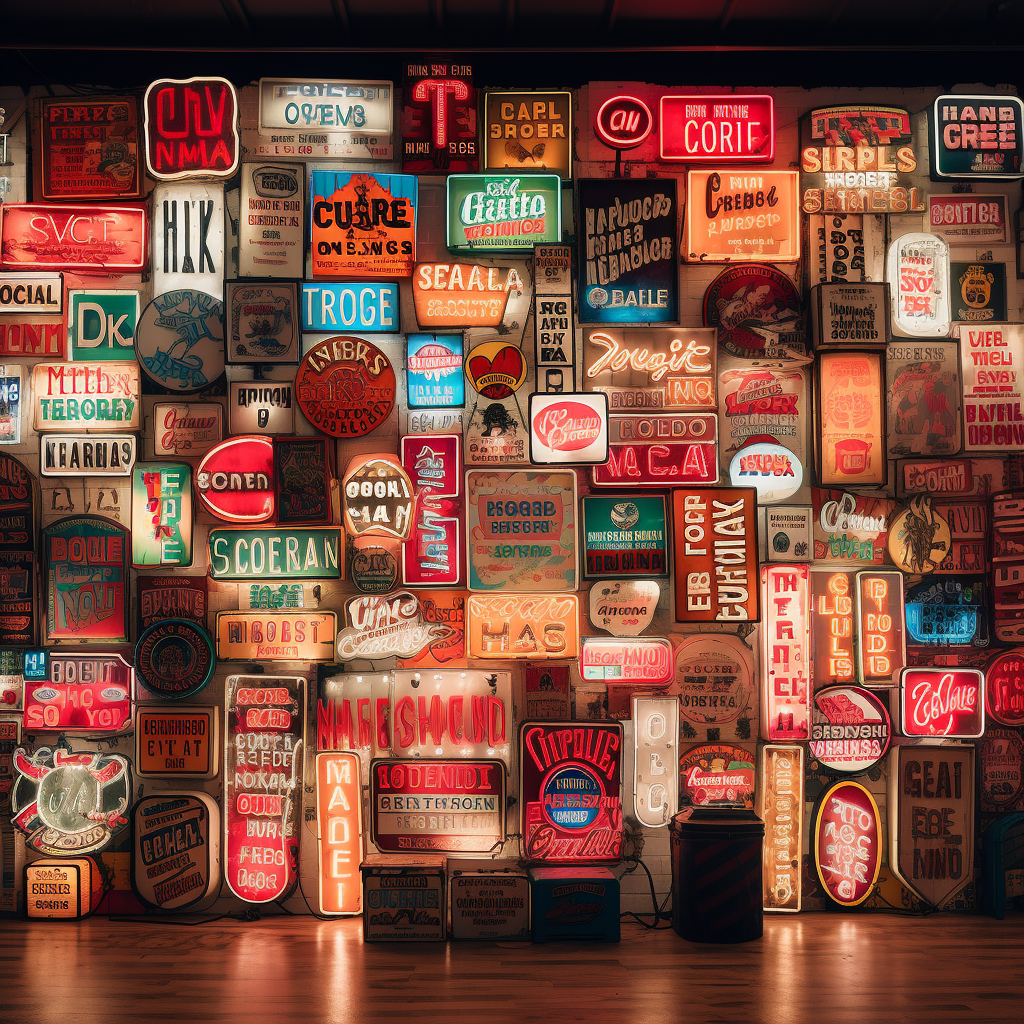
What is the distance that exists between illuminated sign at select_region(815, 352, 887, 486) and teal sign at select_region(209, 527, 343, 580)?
3352mm

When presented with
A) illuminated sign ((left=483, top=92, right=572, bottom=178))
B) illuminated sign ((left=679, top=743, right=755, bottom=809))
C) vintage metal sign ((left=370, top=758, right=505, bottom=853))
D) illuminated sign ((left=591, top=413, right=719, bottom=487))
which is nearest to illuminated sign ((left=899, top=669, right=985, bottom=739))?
illuminated sign ((left=679, top=743, right=755, bottom=809))

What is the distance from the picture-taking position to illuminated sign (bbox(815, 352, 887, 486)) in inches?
222

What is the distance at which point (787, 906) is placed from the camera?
17.9 ft

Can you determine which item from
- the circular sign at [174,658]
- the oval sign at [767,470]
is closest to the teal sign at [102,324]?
the circular sign at [174,658]

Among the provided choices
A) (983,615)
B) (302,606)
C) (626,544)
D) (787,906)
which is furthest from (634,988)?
(983,615)

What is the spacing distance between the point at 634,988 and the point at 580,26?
601 cm

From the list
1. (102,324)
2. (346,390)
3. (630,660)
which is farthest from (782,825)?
(102,324)

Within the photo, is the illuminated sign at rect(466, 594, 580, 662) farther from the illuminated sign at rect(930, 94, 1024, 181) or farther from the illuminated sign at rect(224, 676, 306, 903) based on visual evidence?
the illuminated sign at rect(930, 94, 1024, 181)

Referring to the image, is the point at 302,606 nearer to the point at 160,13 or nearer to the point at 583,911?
the point at 583,911

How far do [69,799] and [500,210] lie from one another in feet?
15.9

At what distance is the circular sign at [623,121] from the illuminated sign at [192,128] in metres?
2.47

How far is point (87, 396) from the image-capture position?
5680 millimetres

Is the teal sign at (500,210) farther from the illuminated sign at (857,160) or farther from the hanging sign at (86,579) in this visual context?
the hanging sign at (86,579)

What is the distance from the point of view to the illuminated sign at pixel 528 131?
5.76 metres
